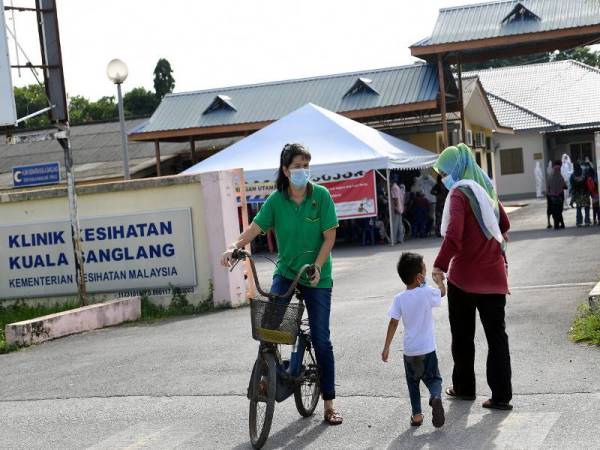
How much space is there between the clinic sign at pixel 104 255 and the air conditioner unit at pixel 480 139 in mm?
27896

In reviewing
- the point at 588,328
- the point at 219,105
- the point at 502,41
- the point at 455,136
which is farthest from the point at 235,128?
the point at 588,328

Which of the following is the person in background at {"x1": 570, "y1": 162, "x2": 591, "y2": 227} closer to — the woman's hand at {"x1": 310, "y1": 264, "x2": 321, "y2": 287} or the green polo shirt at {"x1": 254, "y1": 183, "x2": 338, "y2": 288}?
the green polo shirt at {"x1": 254, "y1": 183, "x2": 338, "y2": 288}

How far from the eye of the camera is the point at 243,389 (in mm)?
7992

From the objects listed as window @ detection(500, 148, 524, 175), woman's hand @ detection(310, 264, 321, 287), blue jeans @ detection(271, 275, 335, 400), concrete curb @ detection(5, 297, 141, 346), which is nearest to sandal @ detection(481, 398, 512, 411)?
blue jeans @ detection(271, 275, 335, 400)

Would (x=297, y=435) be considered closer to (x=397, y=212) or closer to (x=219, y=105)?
(x=397, y=212)

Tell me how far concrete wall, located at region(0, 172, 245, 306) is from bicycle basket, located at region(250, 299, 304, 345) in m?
8.01

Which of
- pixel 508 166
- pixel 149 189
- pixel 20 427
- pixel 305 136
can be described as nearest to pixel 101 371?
pixel 20 427

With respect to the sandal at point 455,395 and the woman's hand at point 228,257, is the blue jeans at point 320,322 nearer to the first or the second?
the woman's hand at point 228,257

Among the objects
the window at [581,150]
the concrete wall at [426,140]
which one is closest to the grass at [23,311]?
the concrete wall at [426,140]

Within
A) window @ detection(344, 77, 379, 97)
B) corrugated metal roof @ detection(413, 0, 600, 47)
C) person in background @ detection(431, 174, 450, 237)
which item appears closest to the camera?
person in background @ detection(431, 174, 450, 237)

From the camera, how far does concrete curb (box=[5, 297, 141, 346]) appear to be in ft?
40.0

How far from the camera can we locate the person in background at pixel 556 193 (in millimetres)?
23422

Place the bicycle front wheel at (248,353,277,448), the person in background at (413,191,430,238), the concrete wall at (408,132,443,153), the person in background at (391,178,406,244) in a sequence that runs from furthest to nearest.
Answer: the concrete wall at (408,132,443,153), the person in background at (413,191,430,238), the person in background at (391,178,406,244), the bicycle front wheel at (248,353,277,448)

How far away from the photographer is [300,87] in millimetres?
35500
